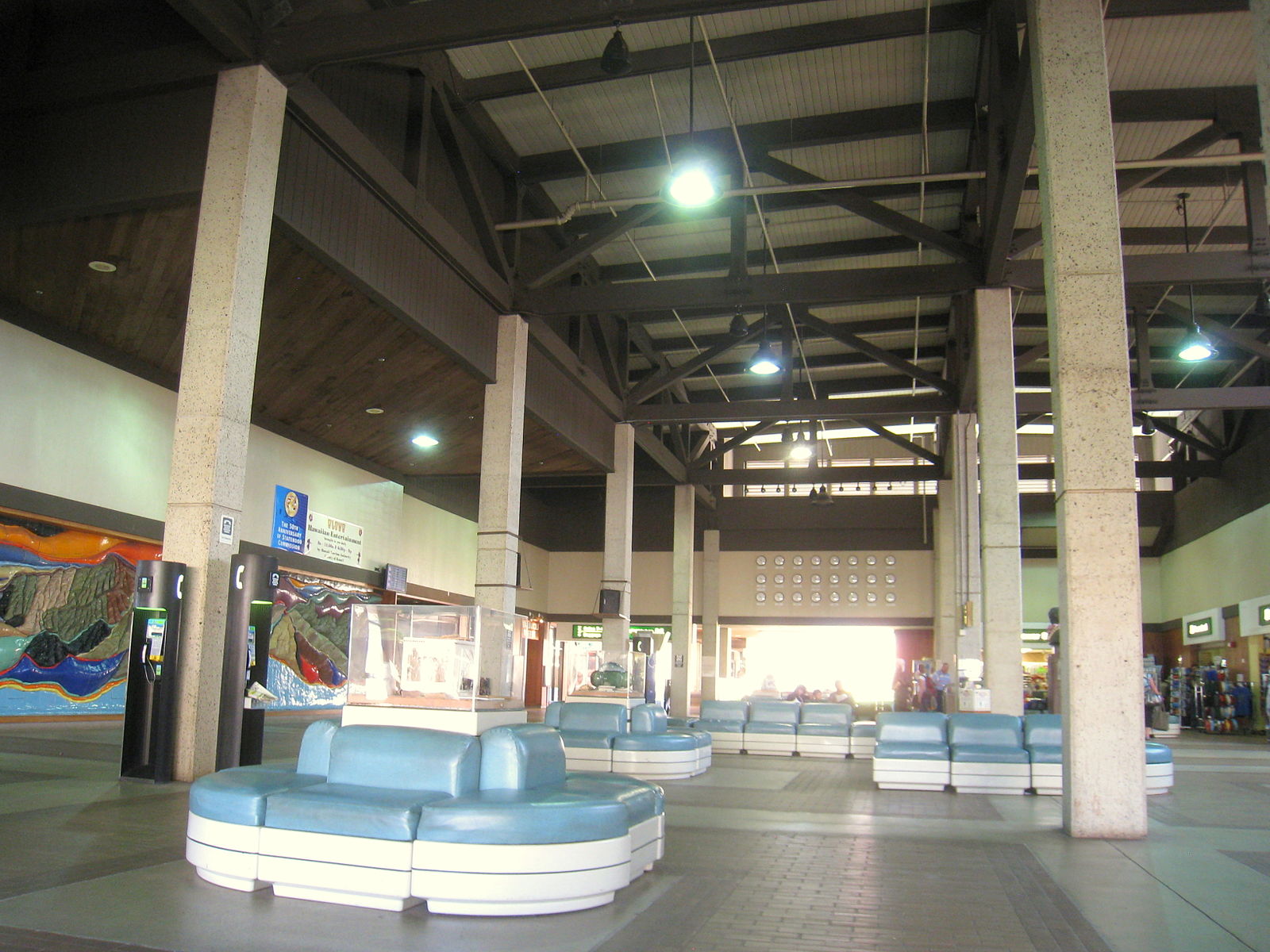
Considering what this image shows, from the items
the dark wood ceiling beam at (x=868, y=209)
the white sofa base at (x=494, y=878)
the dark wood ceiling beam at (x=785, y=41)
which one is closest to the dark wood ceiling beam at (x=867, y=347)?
the dark wood ceiling beam at (x=868, y=209)

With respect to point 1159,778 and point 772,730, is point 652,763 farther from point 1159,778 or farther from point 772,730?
point 1159,778

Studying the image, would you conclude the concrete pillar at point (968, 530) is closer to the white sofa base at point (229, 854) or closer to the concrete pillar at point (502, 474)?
the concrete pillar at point (502, 474)

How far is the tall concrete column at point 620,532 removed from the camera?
71.9 feet

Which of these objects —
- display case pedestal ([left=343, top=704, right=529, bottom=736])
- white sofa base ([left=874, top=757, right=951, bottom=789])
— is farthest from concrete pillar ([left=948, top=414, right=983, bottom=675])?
display case pedestal ([left=343, top=704, right=529, bottom=736])

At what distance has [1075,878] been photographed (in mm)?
6094

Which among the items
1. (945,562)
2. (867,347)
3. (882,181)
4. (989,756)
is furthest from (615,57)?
(945,562)

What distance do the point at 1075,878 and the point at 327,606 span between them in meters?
17.3

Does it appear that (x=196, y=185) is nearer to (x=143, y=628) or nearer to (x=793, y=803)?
(x=143, y=628)

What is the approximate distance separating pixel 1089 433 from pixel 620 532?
A: 14816 mm

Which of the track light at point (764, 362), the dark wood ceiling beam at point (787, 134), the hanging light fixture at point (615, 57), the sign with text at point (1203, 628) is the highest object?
the dark wood ceiling beam at point (787, 134)

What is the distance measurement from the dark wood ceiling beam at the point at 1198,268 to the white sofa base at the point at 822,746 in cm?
836

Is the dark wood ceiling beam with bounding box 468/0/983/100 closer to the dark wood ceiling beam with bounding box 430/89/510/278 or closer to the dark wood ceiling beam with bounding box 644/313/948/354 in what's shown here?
the dark wood ceiling beam with bounding box 430/89/510/278

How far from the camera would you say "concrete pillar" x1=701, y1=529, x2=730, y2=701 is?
3288cm

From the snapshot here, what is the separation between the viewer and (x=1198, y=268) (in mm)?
14844
